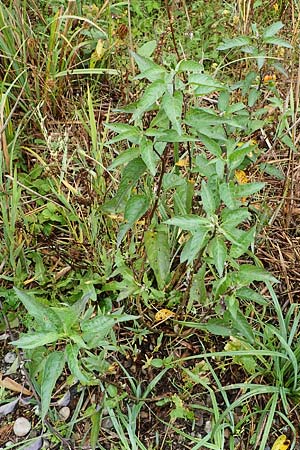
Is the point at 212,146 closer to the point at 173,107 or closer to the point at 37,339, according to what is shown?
the point at 173,107

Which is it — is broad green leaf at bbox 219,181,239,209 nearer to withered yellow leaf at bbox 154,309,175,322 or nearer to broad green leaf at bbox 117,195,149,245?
broad green leaf at bbox 117,195,149,245

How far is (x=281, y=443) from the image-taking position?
5.32 ft

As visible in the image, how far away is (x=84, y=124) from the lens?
2014 mm

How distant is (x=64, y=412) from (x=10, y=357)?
255 millimetres

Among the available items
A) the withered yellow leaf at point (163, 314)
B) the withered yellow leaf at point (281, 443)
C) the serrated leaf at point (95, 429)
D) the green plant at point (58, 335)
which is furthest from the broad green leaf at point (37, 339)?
the withered yellow leaf at point (281, 443)

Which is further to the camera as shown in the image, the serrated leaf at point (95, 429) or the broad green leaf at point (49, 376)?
the serrated leaf at point (95, 429)

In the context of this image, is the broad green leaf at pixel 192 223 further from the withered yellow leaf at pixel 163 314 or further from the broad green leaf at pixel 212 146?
the withered yellow leaf at pixel 163 314

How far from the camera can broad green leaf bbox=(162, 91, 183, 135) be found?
4.03 feet

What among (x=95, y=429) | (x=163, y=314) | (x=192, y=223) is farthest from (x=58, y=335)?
(x=163, y=314)

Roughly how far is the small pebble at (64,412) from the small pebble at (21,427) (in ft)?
0.32

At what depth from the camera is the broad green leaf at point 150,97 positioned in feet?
4.07

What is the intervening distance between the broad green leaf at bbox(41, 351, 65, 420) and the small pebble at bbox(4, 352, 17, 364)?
0.62 metres

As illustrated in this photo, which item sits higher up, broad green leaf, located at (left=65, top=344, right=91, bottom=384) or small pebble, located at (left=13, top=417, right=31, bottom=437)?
broad green leaf, located at (left=65, top=344, right=91, bottom=384)

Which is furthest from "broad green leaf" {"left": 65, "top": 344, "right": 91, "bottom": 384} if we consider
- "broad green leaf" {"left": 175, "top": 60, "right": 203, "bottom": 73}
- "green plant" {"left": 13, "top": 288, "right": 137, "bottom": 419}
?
"broad green leaf" {"left": 175, "top": 60, "right": 203, "bottom": 73}
